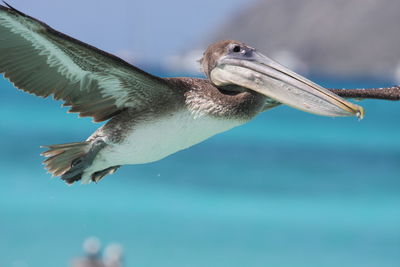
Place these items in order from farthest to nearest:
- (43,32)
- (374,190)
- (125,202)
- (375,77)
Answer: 1. (375,77)
2. (374,190)
3. (125,202)
4. (43,32)

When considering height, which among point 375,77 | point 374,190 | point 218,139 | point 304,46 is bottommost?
point 374,190

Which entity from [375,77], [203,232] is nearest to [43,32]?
[203,232]

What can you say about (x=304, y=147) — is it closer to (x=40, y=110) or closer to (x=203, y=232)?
(x=203, y=232)

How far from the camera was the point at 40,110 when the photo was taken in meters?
33.2

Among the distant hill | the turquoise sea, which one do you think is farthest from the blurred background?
the distant hill

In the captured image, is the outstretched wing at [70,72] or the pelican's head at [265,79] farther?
the pelican's head at [265,79]

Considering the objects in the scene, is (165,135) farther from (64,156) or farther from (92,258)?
(92,258)

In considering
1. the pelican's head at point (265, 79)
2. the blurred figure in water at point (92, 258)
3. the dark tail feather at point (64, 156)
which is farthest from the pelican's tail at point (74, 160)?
the blurred figure in water at point (92, 258)

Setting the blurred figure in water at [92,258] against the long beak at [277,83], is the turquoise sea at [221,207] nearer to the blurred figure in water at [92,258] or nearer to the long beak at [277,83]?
the blurred figure in water at [92,258]

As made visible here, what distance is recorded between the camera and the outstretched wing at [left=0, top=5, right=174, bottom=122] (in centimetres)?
440

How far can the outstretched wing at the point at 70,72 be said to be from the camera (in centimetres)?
440

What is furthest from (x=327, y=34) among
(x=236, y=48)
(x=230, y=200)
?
(x=236, y=48)

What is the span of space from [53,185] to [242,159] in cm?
615

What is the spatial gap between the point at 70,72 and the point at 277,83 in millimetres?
1298
